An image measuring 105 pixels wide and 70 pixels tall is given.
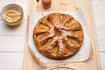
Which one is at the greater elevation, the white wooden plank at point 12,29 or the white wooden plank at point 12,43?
the white wooden plank at point 12,29

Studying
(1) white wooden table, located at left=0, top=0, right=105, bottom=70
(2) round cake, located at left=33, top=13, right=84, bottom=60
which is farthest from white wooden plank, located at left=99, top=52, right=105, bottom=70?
(2) round cake, located at left=33, top=13, right=84, bottom=60

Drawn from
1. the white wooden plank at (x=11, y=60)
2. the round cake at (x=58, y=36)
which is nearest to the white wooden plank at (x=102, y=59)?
the round cake at (x=58, y=36)

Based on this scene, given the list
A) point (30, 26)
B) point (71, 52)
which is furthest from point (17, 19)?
point (71, 52)

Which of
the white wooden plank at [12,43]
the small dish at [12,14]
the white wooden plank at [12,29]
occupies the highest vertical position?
the small dish at [12,14]

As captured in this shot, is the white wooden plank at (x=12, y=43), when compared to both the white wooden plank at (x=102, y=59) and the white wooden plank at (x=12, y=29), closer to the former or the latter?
the white wooden plank at (x=12, y=29)

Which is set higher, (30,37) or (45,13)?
(45,13)

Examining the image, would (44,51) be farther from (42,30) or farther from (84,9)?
(84,9)
